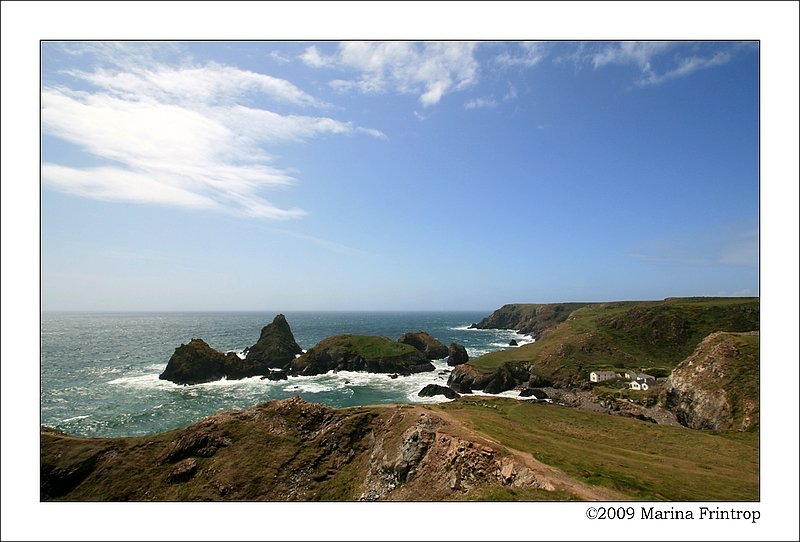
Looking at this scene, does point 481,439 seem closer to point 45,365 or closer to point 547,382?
point 547,382

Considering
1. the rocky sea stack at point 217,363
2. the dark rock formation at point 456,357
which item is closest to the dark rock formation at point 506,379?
the dark rock formation at point 456,357

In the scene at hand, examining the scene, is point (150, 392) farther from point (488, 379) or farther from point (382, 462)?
point (488, 379)

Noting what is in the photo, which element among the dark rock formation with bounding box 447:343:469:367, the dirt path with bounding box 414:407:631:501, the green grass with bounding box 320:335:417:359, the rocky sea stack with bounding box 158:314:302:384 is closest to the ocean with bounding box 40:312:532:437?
the rocky sea stack with bounding box 158:314:302:384

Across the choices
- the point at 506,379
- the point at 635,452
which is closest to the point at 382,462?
the point at 635,452

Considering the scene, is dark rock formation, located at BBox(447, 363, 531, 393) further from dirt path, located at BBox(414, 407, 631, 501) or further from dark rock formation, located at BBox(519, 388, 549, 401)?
dirt path, located at BBox(414, 407, 631, 501)

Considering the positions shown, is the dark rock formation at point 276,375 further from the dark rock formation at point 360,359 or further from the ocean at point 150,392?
the dark rock formation at point 360,359

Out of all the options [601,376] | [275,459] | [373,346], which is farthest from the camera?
[373,346]
